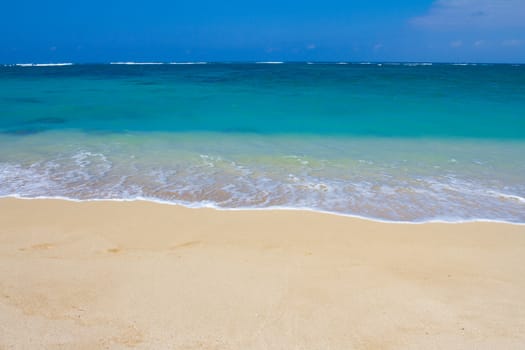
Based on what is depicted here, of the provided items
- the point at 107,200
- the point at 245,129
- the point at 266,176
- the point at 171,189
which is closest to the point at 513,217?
the point at 266,176

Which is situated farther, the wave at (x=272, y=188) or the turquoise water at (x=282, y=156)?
the turquoise water at (x=282, y=156)

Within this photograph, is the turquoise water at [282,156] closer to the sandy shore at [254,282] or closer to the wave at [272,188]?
the wave at [272,188]

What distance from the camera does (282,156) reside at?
357 inches

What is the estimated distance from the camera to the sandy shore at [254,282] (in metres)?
3.03

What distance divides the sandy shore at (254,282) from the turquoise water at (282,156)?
32.0 inches

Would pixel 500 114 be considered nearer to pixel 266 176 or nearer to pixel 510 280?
pixel 266 176

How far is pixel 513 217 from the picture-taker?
5.54m

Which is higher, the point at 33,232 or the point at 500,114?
the point at 500,114

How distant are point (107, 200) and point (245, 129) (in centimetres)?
699

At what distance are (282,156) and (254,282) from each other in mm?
5498

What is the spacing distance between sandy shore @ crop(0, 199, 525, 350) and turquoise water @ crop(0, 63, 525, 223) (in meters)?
0.81

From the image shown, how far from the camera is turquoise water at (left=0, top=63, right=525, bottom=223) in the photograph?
6.23 metres

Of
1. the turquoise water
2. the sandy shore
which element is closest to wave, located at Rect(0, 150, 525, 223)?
the turquoise water

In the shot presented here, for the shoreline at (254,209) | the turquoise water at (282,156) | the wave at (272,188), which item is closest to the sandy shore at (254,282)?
the shoreline at (254,209)
